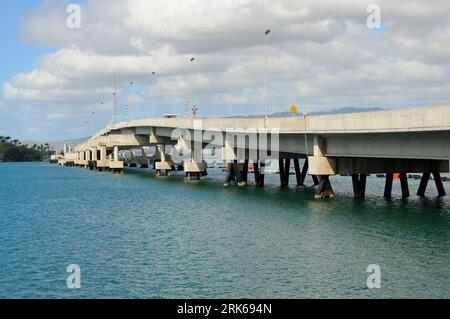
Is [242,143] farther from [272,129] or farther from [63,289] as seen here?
[63,289]

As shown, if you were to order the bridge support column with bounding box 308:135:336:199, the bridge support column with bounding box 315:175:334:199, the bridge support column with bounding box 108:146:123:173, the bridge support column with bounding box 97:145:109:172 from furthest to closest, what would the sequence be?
the bridge support column with bounding box 97:145:109:172
the bridge support column with bounding box 108:146:123:173
the bridge support column with bounding box 315:175:334:199
the bridge support column with bounding box 308:135:336:199

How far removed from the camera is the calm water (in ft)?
95.1

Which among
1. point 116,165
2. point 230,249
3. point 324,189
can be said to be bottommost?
point 230,249

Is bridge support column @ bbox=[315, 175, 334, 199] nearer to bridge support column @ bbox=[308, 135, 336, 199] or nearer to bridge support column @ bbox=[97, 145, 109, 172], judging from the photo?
bridge support column @ bbox=[308, 135, 336, 199]

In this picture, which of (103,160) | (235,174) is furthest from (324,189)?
(103,160)

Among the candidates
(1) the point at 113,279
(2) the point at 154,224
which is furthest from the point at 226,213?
(1) the point at 113,279

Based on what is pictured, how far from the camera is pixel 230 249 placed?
127ft

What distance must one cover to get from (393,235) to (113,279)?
21.2 meters

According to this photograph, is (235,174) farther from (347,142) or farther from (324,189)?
(347,142)

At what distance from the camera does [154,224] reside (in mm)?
51281

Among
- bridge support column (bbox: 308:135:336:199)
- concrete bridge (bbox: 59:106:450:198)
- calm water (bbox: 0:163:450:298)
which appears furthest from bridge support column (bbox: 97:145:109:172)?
bridge support column (bbox: 308:135:336:199)

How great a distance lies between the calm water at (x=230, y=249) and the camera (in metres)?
29.0
